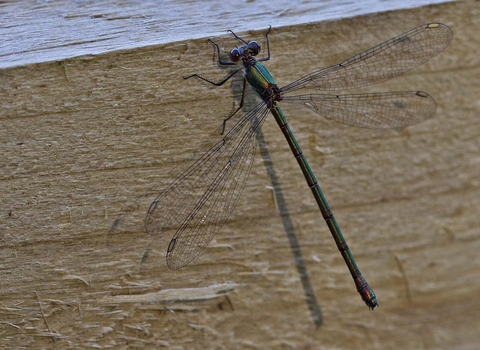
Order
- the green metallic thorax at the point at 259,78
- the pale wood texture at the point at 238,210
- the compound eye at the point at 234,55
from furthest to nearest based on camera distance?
the green metallic thorax at the point at 259,78
the compound eye at the point at 234,55
the pale wood texture at the point at 238,210

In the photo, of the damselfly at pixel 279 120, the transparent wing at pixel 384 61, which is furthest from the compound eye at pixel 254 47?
the transparent wing at pixel 384 61

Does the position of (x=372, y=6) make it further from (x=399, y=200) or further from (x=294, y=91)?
(x=399, y=200)

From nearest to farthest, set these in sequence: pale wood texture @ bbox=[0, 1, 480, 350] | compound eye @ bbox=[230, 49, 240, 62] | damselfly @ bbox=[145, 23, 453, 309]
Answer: pale wood texture @ bbox=[0, 1, 480, 350], damselfly @ bbox=[145, 23, 453, 309], compound eye @ bbox=[230, 49, 240, 62]

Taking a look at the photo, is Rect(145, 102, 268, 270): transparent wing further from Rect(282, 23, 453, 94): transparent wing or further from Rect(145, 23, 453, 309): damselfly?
Rect(282, 23, 453, 94): transparent wing

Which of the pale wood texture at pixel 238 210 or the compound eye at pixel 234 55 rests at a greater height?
the compound eye at pixel 234 55

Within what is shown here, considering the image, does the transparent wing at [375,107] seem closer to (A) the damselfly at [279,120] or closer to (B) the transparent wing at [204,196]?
(A) the damselfly at [279,120]

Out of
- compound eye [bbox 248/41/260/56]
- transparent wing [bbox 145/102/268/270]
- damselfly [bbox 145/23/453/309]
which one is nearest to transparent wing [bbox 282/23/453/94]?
damselfly [bbox 145/23/453/309]
